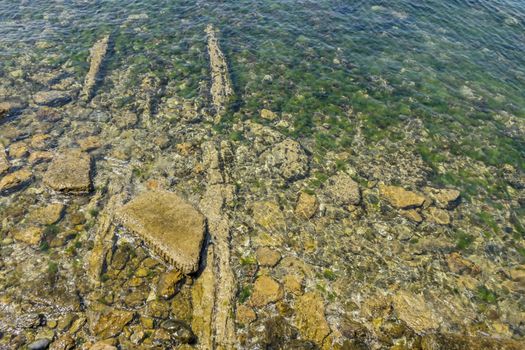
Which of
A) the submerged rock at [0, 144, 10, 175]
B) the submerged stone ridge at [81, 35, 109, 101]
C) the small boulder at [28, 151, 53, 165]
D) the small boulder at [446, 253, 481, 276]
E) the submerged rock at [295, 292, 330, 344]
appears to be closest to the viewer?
the submerged rock at [295, 292, 330, 344]

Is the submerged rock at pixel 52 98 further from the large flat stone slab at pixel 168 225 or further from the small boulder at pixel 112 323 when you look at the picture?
the small boulder at pixel 112 323

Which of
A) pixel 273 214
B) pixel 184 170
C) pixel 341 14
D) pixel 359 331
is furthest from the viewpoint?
pixel 341 14

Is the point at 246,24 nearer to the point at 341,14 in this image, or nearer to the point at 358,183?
the point at 341,14

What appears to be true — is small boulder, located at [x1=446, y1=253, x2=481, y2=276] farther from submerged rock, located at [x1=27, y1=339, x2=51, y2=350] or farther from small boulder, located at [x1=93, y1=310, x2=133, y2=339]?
submerged rock, located at [x1=27, y1=339, x2=51, y2=350]

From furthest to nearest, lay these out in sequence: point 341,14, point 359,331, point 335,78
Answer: point 341,14 → point 335,78 → point 359,331

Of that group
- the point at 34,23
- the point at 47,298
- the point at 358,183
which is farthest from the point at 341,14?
the point at 47,298

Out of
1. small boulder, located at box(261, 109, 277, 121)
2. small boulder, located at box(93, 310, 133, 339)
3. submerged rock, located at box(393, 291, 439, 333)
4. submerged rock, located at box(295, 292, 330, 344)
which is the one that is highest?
small boulder, located at box(261, 109, 277, 121)

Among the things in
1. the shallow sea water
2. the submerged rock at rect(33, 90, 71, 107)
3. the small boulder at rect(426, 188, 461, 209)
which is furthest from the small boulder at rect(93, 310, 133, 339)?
the small boulder at rect(426, 188, 461, 209)
